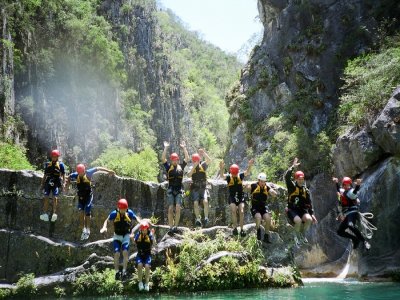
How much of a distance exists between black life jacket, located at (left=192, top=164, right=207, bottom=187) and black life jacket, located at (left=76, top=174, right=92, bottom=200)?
2933 millimetres

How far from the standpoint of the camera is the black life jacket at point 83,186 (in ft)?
39.4

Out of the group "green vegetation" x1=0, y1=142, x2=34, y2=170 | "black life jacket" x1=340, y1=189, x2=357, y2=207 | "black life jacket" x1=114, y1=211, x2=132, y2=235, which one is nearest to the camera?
"black life jacket" x1=114, y1=211, x2=132, y2=235

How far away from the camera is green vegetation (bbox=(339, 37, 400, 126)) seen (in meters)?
19.6

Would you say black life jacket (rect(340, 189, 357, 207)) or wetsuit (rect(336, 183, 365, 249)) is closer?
wetsuit (rect(336, 183, 365, 249))

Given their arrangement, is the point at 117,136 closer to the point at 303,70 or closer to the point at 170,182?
the point at 303,70

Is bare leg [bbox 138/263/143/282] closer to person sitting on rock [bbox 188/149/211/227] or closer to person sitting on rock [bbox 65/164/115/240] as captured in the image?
person sitting on rock [bbox 65/164/115/240]

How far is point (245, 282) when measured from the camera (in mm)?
12109

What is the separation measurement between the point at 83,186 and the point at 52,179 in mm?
906

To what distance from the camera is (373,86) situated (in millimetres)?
19969

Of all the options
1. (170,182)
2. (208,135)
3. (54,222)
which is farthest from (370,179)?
(208,135)

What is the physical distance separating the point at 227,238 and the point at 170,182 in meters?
2.42

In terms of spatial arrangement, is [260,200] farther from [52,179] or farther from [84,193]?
[52,179]

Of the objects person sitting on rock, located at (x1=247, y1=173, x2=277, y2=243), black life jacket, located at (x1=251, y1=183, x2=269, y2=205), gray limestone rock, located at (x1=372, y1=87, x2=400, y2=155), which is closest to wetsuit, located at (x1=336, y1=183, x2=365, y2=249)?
person sitting on rock, located at (x1=247, y1=173, x2=277, y2=243)

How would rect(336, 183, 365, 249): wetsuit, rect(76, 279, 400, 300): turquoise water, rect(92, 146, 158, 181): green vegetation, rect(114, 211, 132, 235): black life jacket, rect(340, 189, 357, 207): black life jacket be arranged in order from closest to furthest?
1. rect(76, 279, 400, 300): turquoise water
2. rect(114, 211, 132, 235): black life jacket
3. rect(336, 183, 365, 249): wetsuit
4. rect(340, 189, 357, 207): black life jacket
5. rect(92, 146, 158, 181): green vegetation
